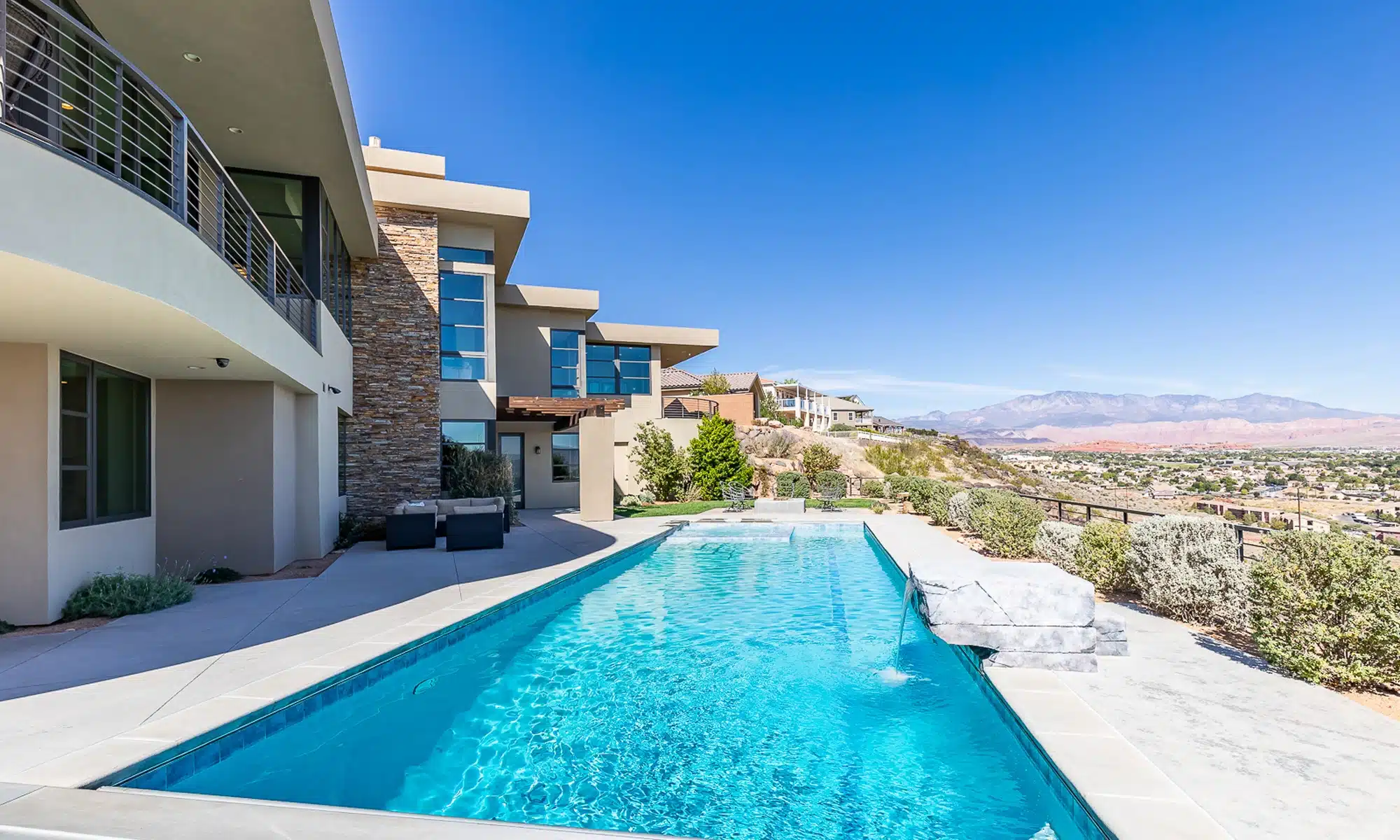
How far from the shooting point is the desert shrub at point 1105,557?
7.85 metres

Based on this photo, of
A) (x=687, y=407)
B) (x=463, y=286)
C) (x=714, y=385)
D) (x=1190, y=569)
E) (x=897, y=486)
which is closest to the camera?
(x=1190, y=569)

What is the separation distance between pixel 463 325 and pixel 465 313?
0.92 feet

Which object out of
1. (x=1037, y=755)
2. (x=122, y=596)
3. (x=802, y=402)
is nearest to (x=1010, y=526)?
(x=1037, y=755)

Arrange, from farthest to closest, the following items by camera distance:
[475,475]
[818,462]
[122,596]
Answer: [818,462], [475,475], [122,596]

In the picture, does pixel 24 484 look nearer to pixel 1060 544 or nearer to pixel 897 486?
pixel 1060 544

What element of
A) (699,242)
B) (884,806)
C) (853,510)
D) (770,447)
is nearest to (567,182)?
(699,242)

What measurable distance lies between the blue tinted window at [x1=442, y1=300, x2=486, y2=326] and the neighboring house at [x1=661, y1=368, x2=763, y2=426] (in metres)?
12.6

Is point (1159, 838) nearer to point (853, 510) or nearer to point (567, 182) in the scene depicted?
point (853, 510)

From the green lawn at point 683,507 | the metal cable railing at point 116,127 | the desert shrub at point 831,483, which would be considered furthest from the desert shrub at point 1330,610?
the desert shrub at point 831,483

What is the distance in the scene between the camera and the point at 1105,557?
7.95m

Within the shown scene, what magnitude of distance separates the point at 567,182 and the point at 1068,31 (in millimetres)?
17501

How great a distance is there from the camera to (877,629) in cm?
777

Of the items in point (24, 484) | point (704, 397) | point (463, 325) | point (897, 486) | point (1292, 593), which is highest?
point (463, 325)

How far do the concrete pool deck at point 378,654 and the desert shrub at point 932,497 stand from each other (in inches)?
344
